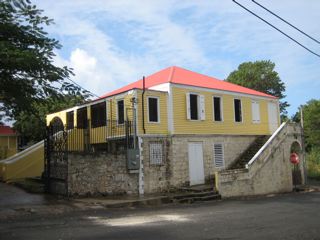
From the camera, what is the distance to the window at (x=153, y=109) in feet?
69.6

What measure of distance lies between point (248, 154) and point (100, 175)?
11.1 meters

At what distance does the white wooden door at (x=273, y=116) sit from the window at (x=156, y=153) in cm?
1091

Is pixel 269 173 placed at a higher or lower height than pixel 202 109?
lower

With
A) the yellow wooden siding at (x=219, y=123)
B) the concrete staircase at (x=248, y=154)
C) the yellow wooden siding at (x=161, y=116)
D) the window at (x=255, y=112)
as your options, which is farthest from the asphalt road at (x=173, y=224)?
the window at (x=255, y=112)

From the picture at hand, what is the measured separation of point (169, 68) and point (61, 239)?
18.5 meters

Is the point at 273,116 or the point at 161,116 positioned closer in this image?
the point at 161,116

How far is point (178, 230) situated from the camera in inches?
427

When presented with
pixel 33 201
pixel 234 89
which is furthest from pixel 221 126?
pixel 33 201

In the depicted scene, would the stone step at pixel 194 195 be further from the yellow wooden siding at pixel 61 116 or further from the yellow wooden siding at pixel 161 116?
the yellow wooden siding at pixel 61 116

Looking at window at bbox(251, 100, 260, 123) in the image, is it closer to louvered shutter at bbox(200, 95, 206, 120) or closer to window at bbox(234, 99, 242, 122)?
window at bbox(234, 99, 242, 122)

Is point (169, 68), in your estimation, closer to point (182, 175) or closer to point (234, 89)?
point (234, 89)

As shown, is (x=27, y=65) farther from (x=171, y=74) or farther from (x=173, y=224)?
(x=171, y=74)

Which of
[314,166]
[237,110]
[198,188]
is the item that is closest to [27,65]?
[198,188]

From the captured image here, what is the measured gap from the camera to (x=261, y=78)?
5778cm
